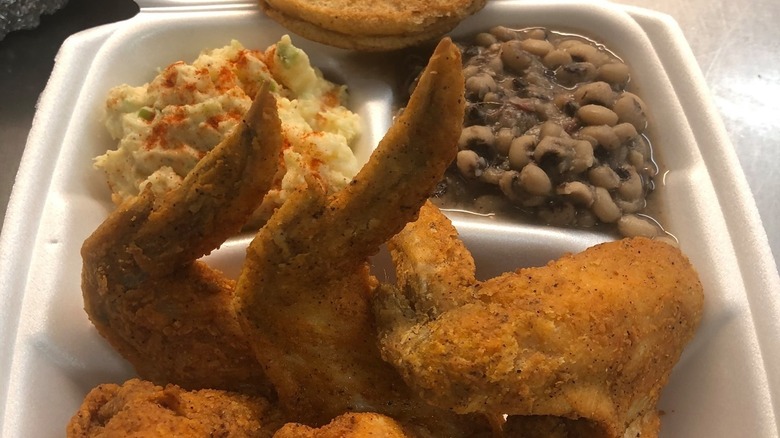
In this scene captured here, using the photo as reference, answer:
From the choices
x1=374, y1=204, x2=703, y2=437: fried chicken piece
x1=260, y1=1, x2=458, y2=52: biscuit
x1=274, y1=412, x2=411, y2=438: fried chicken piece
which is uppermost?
x1=260, y1=1, x2=458, y2=52: biscuit

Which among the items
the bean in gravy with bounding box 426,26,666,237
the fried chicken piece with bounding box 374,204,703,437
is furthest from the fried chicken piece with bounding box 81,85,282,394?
the bean in gravy with bounding box 426,26,666,237

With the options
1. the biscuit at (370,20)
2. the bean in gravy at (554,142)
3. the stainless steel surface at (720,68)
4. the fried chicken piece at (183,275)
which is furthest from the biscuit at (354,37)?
the fried chicken piece at (183,275)

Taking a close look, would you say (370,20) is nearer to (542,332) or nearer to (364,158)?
(364,158)

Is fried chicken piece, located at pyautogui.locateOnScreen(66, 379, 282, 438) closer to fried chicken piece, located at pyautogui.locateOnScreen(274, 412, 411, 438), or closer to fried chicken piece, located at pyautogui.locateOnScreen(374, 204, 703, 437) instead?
fried chicken piece, located at pyautogui.locateOnScreen(274, 412, 411, 438)

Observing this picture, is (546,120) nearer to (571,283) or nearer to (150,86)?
(571,283)

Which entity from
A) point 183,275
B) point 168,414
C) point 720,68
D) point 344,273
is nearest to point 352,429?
Answer: point 344,273

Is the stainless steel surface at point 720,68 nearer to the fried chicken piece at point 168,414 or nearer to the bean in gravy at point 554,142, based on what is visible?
the bean in gravy at point 554,142

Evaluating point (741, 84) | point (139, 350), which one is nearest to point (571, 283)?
point (139, 350)
